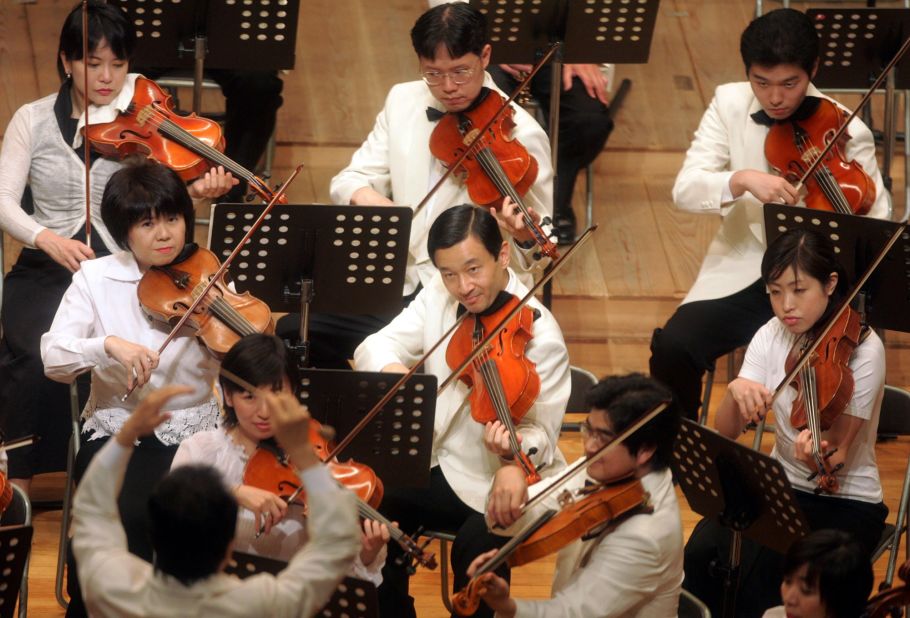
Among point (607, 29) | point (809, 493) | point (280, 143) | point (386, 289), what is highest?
point (607, 29)

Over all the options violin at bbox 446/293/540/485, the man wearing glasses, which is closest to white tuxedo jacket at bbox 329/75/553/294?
the man wearing glasses

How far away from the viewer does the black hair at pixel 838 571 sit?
2.27 metres

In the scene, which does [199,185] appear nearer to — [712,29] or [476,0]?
[476,0]

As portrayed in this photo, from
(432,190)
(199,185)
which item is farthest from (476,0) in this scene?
(199,185)

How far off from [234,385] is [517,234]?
0.96m

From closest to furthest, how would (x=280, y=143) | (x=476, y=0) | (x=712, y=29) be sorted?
(x=476, y=0) → (x=280, y=143) → (x=712, y=29)

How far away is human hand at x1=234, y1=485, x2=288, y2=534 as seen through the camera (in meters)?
2.51

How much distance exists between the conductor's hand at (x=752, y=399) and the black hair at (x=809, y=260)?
219 millimetres

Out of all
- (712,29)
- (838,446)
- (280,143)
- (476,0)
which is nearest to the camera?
(838,446)

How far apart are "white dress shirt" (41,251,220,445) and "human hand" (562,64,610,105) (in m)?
1.84

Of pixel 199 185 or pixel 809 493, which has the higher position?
pixel 199 185

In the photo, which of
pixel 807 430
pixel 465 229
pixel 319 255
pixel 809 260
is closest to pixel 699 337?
pixel 809 260

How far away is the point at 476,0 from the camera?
376 cm

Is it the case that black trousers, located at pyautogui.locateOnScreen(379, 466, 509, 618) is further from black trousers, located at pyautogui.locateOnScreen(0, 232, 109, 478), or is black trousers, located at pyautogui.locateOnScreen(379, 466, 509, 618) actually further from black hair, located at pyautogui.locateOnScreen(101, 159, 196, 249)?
black trousers, located at pyautogui.locateOnScreen(0, 232, 109, 478)
